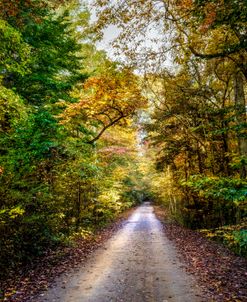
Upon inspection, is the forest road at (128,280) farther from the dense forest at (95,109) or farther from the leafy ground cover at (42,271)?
the dense forest at (95,109)

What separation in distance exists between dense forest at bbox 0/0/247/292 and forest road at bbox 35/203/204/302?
1749 millimetres

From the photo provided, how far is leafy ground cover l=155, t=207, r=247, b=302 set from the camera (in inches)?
247

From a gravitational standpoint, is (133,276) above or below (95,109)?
below

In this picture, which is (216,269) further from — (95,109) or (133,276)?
(95,109)

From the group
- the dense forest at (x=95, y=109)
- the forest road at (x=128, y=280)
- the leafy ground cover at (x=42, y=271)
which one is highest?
the dense forest at (x=95, y=109)

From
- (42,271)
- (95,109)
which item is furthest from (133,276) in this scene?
(95,109)

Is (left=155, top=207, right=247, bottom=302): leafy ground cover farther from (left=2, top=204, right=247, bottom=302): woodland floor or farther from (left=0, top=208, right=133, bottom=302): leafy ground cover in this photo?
(left=0, top=208, right=133, bottom=302): leafy ground cover

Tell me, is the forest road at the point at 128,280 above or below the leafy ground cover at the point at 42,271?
below

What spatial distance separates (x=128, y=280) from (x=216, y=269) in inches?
99.2

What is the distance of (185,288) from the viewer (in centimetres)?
673

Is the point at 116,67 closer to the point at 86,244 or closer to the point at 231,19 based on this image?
the point at 231,19

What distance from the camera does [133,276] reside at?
7848mm

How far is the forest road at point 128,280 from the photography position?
20.6 ft

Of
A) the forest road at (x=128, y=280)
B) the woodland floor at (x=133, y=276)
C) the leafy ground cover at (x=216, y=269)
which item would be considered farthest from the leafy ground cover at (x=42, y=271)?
the leafy ground cover at (x=216, y=269)
